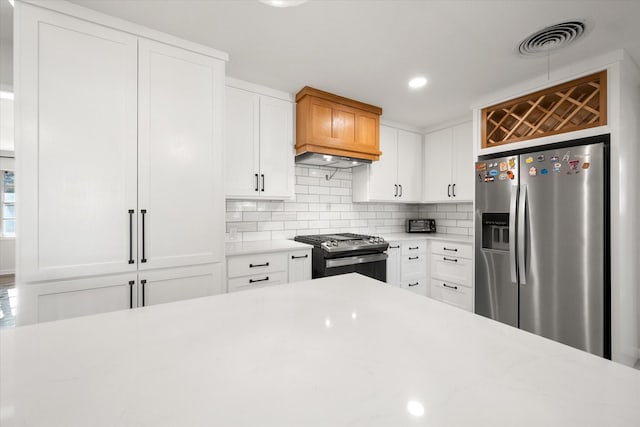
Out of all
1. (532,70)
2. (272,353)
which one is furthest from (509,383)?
(532,70)

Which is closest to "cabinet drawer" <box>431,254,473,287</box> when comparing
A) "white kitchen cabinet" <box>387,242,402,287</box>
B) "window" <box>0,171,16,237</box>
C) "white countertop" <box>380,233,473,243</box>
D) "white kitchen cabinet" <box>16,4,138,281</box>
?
"white countertop" <box>380,233,473,243</box>

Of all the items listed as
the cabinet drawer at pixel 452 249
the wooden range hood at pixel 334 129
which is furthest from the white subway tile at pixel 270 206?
the cabinet drawer at pixel 452 249

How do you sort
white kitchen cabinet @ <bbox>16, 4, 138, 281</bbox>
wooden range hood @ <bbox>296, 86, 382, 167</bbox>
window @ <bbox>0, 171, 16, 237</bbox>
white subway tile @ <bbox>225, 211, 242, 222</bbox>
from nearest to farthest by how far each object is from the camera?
white kitchen cabinet @ <bbox>16, 4, 138, 281</bbox> → wooden range hood @ <bbox>296, 86, 382, 167</bbox> → white subway tile @ <bbox>225, 211, 242, 222</bbox> → window @ <bbox>0, 171, 16, 237</bbox>

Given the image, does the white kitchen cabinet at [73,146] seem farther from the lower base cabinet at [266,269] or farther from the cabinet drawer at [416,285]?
the cabinet drawer at [416,285]

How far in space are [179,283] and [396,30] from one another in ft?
7.15

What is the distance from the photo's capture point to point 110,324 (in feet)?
2.49

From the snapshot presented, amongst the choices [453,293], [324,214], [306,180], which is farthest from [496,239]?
[306,180]

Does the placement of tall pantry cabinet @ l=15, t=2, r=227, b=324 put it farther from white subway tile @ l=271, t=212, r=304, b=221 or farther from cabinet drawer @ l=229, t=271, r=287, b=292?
white subway tile @ l=271, t=212, r=304, b=221

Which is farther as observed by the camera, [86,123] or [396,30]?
[396,30]

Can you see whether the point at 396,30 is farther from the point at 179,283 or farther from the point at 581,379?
the point at 179,283

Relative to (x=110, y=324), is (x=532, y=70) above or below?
above

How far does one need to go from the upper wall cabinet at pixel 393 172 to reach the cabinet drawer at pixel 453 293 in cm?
114

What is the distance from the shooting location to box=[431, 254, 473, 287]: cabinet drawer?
3129mm

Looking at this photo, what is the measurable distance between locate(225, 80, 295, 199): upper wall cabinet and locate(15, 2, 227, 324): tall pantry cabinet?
0.48m
